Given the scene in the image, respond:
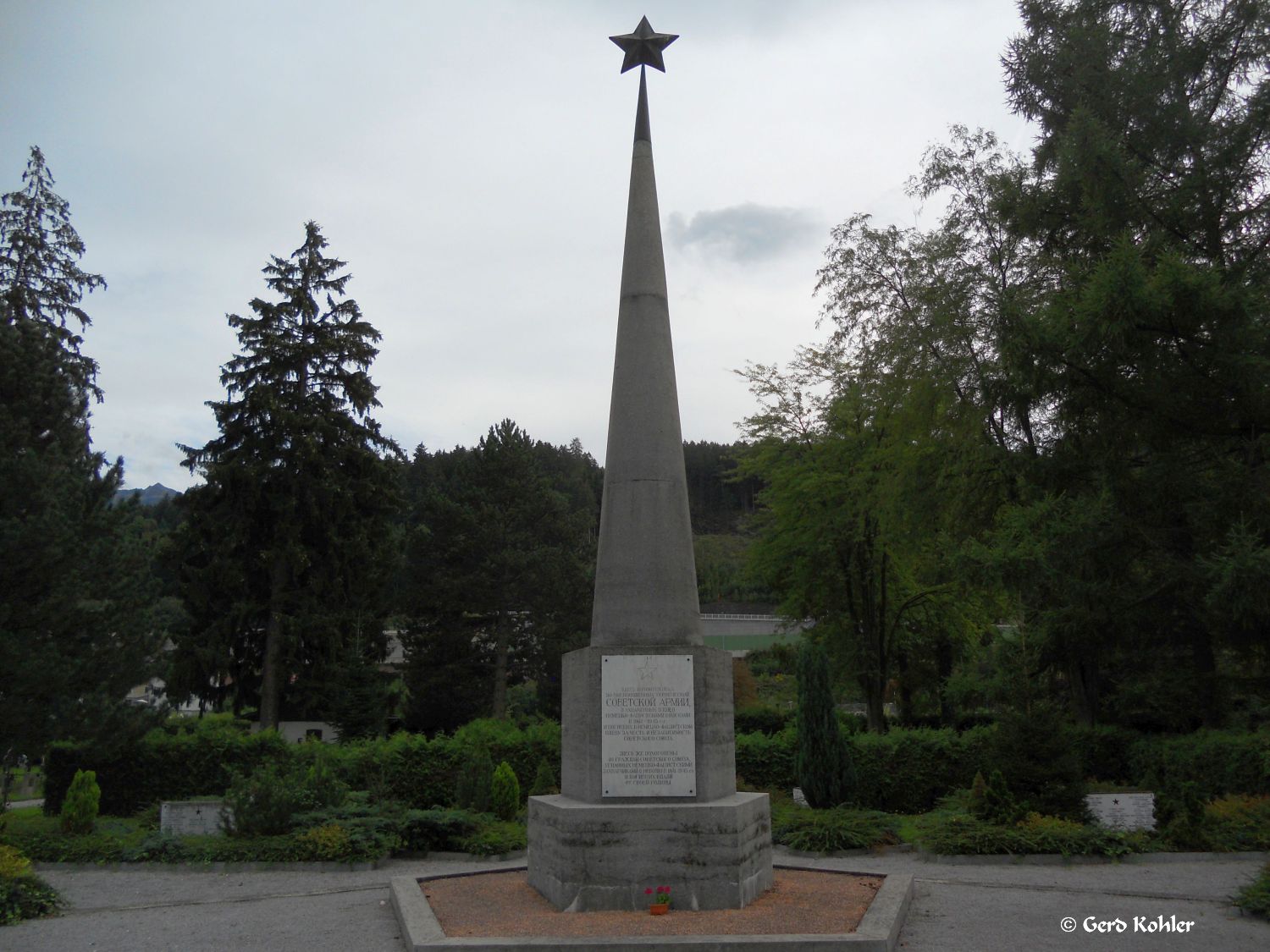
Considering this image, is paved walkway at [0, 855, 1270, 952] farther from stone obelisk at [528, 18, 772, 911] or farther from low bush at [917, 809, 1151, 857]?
stone obelisk at [528, 18, 772, 911]

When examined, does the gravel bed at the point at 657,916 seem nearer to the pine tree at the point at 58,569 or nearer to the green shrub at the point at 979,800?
the green shrub at the point at 979,800

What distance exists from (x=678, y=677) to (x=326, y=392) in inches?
1097

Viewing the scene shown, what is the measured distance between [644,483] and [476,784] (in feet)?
29.4

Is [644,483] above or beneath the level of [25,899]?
above

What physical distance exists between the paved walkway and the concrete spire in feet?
10.4

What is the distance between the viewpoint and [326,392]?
34.4 meters

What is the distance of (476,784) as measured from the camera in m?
16.6

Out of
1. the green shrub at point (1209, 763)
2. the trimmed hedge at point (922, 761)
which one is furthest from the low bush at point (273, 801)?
the green shrub at point (1209, 763)

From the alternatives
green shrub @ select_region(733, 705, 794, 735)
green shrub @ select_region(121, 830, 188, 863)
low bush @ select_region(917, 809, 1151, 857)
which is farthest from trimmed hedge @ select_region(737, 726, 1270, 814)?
green shrub @ select_region(121, 830, 188, 863)

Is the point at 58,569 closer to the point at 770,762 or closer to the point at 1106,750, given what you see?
the point at 770,762

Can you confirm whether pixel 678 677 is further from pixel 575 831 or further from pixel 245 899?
pixel 245 899

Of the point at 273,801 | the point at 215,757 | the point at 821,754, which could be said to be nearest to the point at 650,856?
the point at 273,801

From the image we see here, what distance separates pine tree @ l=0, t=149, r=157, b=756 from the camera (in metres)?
17.7

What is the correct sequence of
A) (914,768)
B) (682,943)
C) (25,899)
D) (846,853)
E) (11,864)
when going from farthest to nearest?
(914,768) < (846,853) < (11,864) < (25,899) < (682,943)
